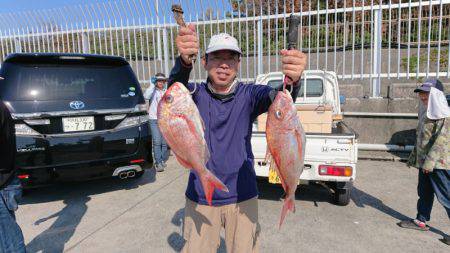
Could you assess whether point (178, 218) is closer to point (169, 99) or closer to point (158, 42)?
point (169, 99)

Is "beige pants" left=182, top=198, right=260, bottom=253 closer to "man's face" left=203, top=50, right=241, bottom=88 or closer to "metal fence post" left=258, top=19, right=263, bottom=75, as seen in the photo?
"man's face" left=203, top=50, right=241, bottom=88

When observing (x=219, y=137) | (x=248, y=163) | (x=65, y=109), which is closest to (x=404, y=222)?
(x=248, y=163)

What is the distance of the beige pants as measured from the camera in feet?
7.34

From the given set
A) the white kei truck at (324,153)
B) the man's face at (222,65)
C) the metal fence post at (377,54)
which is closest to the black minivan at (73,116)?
the white kei truck at (324,153)

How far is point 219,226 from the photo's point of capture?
2.29 meters

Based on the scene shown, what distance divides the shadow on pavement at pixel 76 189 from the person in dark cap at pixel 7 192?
7.28 ft

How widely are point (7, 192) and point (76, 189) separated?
294cm

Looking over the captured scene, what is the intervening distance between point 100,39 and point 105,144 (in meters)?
6.61

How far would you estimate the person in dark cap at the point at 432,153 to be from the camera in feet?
12.4

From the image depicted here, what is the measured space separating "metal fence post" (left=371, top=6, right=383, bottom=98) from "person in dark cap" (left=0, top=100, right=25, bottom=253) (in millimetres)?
7479

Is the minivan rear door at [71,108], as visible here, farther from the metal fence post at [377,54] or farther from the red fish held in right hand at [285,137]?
the metal fence post at [377,54]

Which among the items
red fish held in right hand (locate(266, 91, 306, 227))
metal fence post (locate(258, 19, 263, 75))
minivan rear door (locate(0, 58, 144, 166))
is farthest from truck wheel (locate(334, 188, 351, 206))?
metal fence post (locate(258, 19, 263, 75))

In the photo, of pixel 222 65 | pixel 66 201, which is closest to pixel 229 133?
pixel 222 65

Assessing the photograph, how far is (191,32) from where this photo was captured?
1.81 metres
